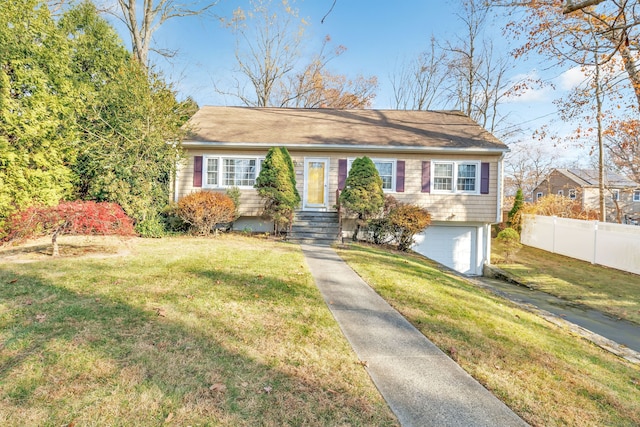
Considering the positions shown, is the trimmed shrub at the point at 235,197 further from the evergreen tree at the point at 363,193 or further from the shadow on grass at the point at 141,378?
the shadow on grass at the point at 141,378

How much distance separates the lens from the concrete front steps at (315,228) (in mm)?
10438

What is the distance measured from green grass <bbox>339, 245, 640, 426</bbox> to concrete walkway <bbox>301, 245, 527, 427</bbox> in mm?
196

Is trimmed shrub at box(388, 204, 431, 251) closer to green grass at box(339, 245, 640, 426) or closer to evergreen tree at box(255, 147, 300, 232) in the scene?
evergreen tree at box(255, 147, 300, 232)

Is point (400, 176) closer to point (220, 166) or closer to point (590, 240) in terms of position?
point (220, 166)

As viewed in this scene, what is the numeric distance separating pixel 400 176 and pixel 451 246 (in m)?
3.62

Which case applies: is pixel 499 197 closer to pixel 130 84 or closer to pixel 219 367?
pixel 219 367

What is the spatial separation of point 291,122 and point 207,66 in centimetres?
952

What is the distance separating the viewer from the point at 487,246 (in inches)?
504

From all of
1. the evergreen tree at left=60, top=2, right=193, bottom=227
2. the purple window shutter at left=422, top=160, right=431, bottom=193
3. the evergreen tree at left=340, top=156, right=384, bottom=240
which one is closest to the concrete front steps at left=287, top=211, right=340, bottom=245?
the evergreen tree at left=340, top=156, right=384, bottom=240

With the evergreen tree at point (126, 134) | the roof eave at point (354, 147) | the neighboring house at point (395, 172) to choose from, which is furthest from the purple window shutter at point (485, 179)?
the evergreen tree at point (126, 134)

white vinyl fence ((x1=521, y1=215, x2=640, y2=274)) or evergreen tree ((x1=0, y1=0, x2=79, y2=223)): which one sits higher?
evergreen tree ((x1=0, y1=0, x2=79, y2=223))

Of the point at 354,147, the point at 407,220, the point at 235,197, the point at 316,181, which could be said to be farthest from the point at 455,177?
the point at 235,197

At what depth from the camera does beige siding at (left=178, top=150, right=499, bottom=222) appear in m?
11.9

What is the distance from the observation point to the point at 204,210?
970 centimetres
